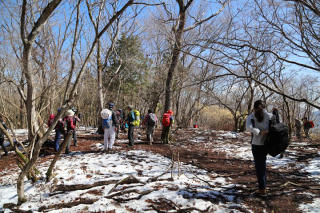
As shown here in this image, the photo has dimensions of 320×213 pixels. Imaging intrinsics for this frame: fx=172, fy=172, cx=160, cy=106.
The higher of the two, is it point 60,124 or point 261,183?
point 60,124

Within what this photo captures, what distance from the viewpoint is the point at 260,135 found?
3.23m

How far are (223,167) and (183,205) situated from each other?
9.23 ft

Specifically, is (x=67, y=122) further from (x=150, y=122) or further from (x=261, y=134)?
(x=261, y=134)

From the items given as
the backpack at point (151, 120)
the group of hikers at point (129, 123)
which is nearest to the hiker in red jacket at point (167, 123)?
the group of hikers at point (129, 123)

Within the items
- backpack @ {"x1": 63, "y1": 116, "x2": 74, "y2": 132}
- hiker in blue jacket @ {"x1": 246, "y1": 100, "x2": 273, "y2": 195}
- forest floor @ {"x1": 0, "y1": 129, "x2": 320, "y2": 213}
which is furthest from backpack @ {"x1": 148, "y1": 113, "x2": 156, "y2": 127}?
hiker in blue jacket @ {"x1": 246, "y1": 100, "x2": 273, "y2": 195}

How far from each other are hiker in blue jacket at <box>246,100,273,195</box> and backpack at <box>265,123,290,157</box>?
72 mm

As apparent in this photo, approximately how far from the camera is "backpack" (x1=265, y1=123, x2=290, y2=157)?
3088mm

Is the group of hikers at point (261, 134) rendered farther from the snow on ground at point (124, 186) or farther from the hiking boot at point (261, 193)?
the snow on ground at point (124, 186)

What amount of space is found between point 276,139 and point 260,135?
0.26m

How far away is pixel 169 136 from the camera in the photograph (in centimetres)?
827

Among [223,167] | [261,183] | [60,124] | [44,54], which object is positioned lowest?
[223,167]

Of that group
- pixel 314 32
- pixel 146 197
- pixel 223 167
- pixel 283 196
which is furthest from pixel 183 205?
pixel 314 32

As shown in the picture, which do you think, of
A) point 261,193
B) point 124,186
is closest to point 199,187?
point 261,193

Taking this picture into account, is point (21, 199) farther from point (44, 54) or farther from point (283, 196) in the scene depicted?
point (283, 196)
